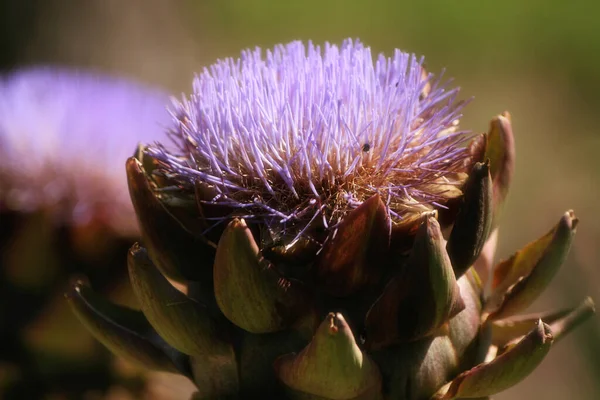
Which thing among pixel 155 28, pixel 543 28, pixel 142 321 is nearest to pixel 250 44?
pixel 155 28

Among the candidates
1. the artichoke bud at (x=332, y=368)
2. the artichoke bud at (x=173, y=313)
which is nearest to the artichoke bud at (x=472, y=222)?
the artichoke bud at (x=332, y=368)

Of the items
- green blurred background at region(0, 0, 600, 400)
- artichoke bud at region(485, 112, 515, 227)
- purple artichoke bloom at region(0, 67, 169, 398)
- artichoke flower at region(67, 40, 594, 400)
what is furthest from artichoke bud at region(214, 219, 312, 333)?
green blurred background at region(0, 0, 600, 400)

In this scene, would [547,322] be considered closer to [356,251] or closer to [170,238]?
[356,251]

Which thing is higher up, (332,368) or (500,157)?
(500,157)

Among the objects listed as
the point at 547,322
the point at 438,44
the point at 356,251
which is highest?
the point at 438,44

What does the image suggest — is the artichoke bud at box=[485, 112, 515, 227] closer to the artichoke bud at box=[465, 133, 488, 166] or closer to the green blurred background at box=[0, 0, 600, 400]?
the artichoke bud at box=[465, 133, 488, 166]

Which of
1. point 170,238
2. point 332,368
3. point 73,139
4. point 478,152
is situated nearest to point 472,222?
point 478,152

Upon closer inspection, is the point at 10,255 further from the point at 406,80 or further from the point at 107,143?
the point at 406,80
